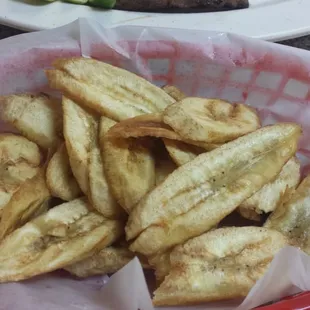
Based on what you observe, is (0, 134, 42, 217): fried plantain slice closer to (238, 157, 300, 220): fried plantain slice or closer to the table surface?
(238, 157, 300, 220): fried plantain slice

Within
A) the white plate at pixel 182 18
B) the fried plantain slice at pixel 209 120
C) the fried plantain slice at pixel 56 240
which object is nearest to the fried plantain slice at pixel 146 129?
the fried plantain slice at pixel 209 120

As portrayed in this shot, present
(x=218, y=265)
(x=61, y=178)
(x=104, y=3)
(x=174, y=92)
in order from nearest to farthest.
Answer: (x=218, y=265), (x=61, y=178), (x=174, y=92), (x=104, y=3)

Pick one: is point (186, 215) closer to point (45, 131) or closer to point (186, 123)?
point (186, 123)

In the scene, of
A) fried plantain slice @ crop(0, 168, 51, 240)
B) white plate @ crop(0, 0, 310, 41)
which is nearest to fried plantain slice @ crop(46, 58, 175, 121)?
fried plantain slice @ crop(0, 168, 51, 240)

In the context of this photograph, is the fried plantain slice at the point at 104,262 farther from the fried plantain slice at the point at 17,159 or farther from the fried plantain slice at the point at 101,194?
the fried plantain slice at the point at 17,159

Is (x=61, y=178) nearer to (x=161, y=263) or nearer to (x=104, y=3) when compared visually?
(x=161, y=263)

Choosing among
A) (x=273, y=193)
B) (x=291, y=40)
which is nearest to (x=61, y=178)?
(x=273, y=193)

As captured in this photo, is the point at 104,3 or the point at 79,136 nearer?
the point at 79,136
